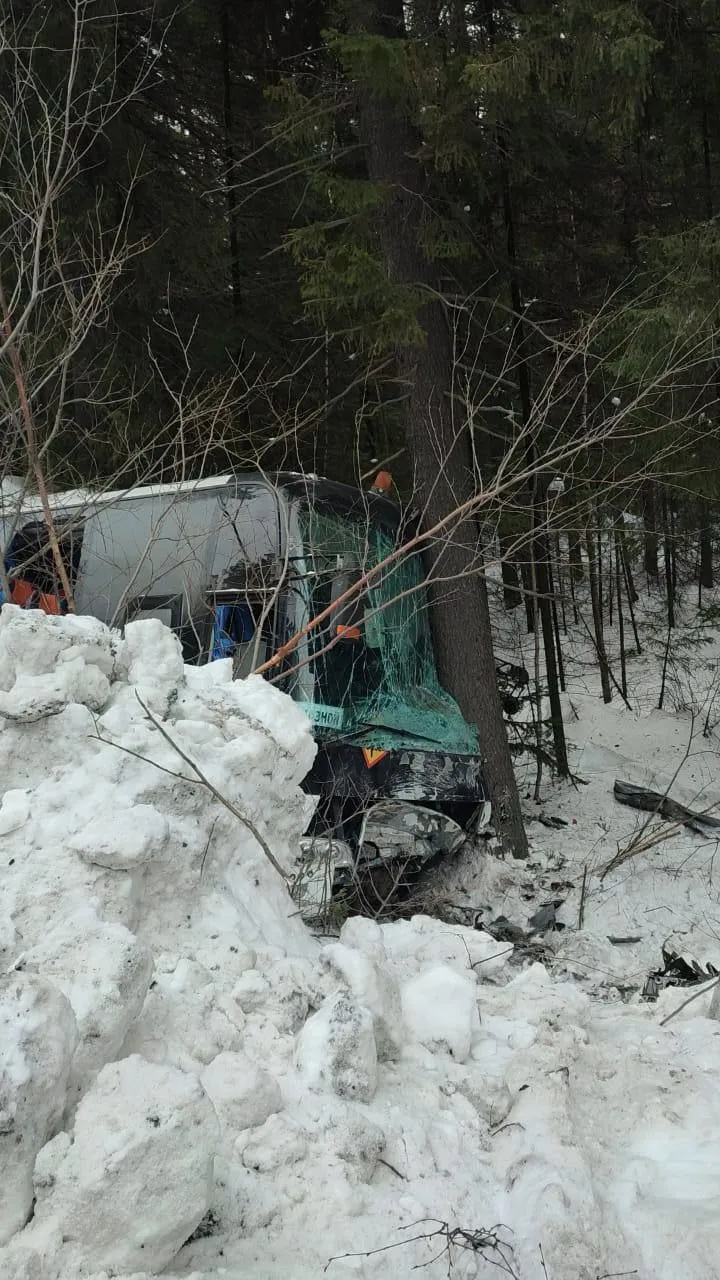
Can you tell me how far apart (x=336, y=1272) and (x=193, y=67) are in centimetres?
1088

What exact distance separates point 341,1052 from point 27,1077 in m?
1.01

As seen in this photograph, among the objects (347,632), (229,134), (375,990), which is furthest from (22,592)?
(229,134)

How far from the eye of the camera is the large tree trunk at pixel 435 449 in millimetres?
7777

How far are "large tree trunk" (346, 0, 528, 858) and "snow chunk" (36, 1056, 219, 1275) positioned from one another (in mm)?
5735

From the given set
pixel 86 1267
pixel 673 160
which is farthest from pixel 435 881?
pixel 673 160

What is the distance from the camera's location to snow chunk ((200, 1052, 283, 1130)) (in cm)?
252

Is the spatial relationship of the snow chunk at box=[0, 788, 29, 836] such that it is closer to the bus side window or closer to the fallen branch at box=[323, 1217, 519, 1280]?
the fallen branch at box=[323, 1217, 519, 1280]

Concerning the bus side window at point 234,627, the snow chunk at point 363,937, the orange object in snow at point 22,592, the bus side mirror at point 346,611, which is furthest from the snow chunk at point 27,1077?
the orange object in snow at point 22,592

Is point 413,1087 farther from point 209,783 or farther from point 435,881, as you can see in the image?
point 435,881

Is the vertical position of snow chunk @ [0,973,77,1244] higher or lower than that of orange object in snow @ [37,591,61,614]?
lower

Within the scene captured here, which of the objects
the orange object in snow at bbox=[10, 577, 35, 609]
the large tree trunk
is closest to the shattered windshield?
the large tree trunk

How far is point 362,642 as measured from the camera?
248 inches

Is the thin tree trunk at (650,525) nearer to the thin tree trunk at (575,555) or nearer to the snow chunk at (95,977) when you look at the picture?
the thin tree trunk at (575,555)

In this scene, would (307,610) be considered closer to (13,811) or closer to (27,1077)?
(13,811)
